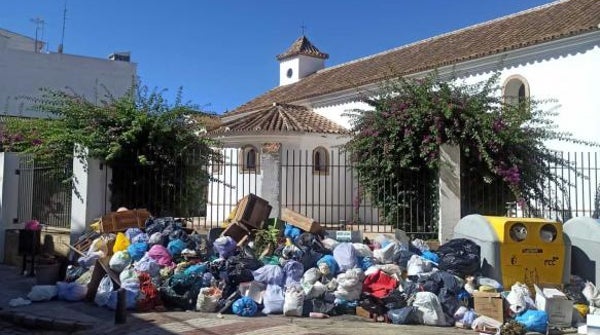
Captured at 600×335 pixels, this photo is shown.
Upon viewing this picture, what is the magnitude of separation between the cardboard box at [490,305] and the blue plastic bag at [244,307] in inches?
131

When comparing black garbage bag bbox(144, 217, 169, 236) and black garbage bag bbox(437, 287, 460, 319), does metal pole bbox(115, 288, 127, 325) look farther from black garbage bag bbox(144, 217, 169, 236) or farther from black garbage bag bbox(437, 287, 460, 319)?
black garbage bag bbox(437, 287, 460, 319)

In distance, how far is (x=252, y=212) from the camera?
1089cm

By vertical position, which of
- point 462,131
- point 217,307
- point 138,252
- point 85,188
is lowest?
point 217,307

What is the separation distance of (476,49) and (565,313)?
1087 cm

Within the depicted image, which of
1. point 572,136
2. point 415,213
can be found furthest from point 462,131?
point 572,136

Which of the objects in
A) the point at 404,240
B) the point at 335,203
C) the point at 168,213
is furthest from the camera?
the point at 335,203

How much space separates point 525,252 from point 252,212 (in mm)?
4825

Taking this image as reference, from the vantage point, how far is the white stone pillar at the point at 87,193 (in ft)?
39.3

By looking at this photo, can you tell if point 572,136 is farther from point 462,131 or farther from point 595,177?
point 462,131

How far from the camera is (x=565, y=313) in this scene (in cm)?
863

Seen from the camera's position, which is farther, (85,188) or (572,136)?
(572,136)

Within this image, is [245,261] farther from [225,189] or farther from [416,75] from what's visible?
[416,75]

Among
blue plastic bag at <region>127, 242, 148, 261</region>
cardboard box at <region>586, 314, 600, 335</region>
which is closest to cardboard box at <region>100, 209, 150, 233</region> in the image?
blue plastic bag at <region>127, 242, 148, 261</region>

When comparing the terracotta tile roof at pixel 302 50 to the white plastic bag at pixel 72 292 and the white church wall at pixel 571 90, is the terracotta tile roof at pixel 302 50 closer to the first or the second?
the white church wall at pixel 571 90
